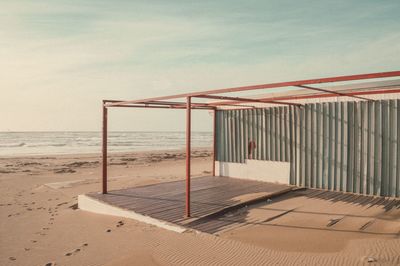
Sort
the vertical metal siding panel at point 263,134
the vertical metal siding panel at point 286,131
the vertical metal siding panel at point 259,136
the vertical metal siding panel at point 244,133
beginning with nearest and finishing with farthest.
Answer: the vertical metal siding panel at point 286,131
the vertical metal siding panel at point 263,134
the vertical metal siding panel at point 259,136
the vertical metal siding panel at point 244,133

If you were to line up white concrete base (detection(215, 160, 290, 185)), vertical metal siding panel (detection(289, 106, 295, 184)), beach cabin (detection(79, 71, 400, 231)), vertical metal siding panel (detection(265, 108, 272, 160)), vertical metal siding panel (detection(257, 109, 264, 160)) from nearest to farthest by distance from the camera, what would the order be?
1. beach cabin (detection(79, 71, 400, 231))
2. vertical metal siding panel (detection(289, 106, 295, 184))
3. white concrete base (detection(215, 160, 290, 185))
4. vertical metal siding panel (detection(265, 108, 272, 160))
5. vertical metal siding panel (detection(257, 109, 264, 160))

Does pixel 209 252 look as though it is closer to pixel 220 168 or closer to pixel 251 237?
pixel 251 237

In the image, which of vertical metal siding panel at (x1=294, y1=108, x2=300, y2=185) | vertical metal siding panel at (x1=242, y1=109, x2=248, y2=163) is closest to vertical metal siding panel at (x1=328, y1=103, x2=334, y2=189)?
vertical metal siding panel at (x1=294, y1=108, x2=300, y2=185)

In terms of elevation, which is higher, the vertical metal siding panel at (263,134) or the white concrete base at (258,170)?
the vertical metal siding panel at (263,134)

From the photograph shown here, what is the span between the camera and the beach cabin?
8719 millimetres

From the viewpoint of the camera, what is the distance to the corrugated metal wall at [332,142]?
9.39 meters

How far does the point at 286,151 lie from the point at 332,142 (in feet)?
5.80

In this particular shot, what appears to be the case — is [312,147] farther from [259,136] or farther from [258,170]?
[258,170]

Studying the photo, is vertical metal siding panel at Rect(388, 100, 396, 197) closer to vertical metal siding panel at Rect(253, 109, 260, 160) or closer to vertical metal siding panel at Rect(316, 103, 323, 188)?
vertical metal siding panel at Rect(316, 103, 323, 188)

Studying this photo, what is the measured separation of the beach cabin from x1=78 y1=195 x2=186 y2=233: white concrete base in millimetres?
26

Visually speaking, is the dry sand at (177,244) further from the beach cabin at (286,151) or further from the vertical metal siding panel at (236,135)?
the vertical metal siding panel at (236,135)

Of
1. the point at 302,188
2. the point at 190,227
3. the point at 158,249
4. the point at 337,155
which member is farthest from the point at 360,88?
the point at 158,249

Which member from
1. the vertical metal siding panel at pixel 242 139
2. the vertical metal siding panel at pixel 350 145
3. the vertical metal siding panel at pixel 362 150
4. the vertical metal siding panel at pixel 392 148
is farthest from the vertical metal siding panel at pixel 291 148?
the vertical metal siding panel at pixel 392 148

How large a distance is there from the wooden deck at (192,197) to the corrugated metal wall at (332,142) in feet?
4.16
